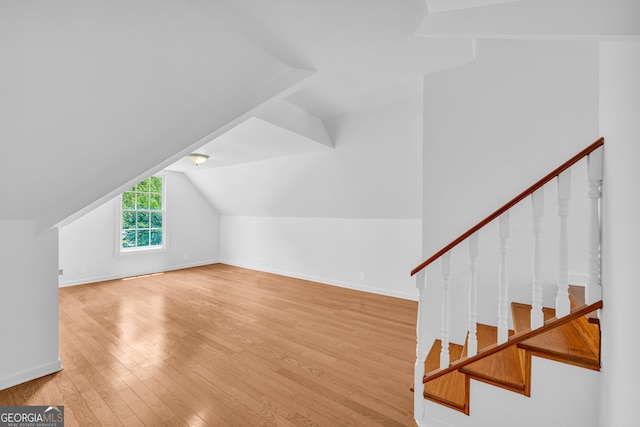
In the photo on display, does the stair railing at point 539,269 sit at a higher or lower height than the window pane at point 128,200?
lower

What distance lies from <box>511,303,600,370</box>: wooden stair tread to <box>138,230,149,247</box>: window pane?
6.52m

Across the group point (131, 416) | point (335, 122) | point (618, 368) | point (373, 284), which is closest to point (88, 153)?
point (131, 416)

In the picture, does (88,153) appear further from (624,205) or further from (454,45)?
(624,205)

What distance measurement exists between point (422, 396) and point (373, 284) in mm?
2844

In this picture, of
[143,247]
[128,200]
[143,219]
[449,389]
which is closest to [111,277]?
[143,247]

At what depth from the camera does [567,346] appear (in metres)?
1.48

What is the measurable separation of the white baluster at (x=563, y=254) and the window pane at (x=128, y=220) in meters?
6.67

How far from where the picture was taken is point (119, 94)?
1.53 meters

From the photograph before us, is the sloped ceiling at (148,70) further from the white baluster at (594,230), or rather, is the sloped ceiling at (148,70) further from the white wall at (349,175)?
the white baluster at (594,230)

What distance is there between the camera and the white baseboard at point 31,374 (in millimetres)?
2083

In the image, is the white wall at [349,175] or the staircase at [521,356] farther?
the white wall at [349,175]

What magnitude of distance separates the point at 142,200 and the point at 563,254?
6.71 metres

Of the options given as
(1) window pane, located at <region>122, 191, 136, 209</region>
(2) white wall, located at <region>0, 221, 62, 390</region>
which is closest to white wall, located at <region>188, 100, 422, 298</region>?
(1) window pane, located at <region>122, 191, 136, 209</region>

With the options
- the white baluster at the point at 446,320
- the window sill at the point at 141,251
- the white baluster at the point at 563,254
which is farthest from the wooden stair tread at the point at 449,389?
the window sill at the point at 141,251
